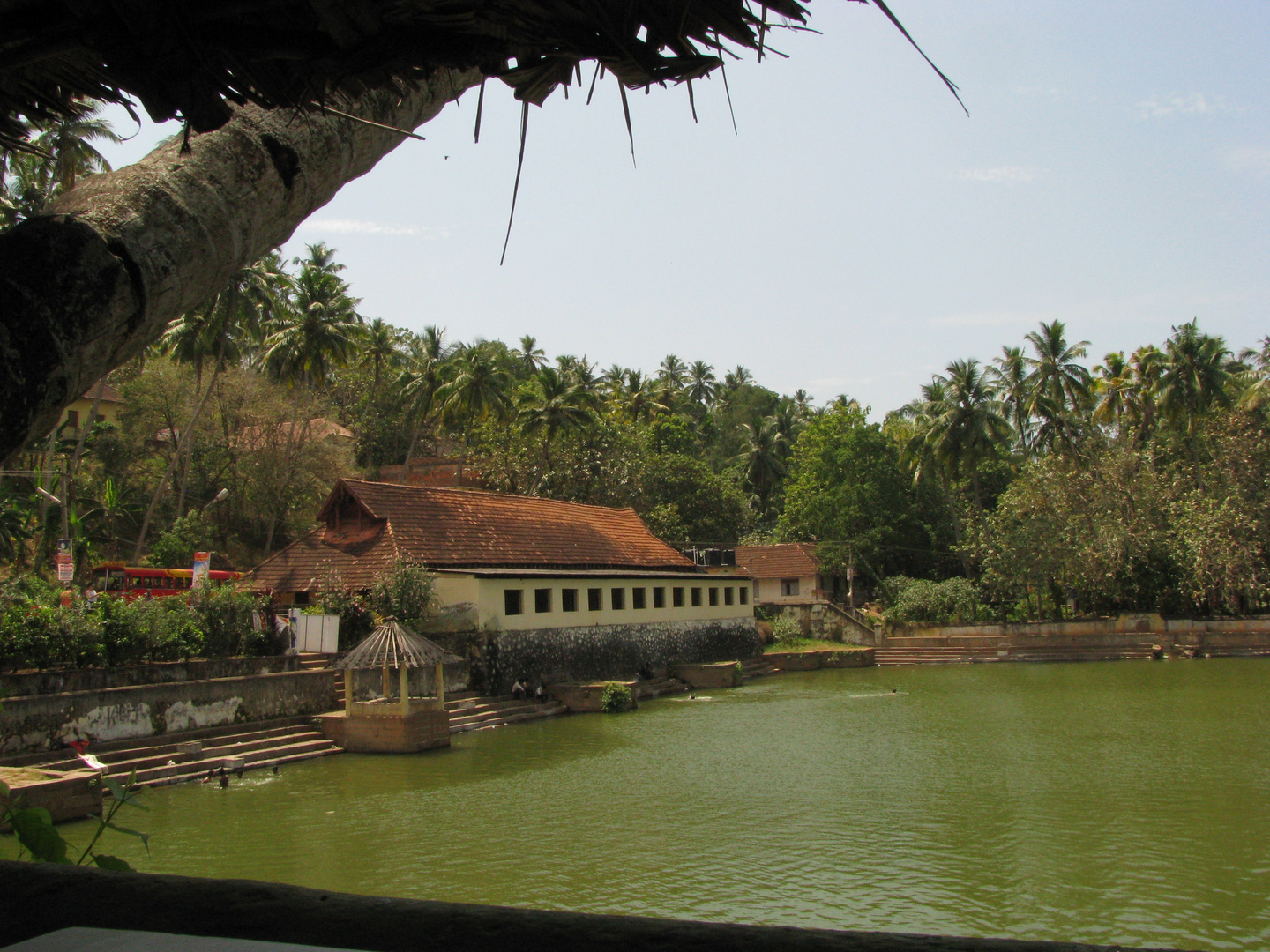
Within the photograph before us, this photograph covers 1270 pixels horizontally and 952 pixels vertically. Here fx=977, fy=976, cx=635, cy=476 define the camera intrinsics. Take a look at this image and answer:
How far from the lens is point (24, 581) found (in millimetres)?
15898

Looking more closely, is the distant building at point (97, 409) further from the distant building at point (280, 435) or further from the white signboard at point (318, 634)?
the white signboard at point (318, 634)

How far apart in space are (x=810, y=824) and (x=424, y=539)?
1360cm

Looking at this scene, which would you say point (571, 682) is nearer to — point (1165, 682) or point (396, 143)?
point (1165, 682)

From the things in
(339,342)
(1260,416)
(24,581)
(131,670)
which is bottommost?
(131,670)

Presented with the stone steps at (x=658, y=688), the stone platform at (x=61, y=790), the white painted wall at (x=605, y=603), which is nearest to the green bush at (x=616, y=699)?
the stone steps at (x=658, y=688)

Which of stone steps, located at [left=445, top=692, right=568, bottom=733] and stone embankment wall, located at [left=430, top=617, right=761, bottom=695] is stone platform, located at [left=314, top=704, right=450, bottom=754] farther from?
stone embankment wall, located at [left=430, top=617, right=761, bottom=695]

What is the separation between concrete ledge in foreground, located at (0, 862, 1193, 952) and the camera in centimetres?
152

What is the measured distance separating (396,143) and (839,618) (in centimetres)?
3407

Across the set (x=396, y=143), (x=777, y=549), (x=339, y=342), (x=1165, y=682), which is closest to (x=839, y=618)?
(x=777, y=549)

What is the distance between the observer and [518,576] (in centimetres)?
2195

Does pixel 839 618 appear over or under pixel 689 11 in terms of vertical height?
under

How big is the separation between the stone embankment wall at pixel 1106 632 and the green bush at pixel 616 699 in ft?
52.7

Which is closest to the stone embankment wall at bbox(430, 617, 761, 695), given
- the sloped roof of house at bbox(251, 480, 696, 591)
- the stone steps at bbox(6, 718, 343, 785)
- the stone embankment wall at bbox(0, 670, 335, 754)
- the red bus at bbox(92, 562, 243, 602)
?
Result: the sloped roof of house at bbox(251, 480, 696, 591)

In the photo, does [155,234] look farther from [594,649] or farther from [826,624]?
[826,624]
